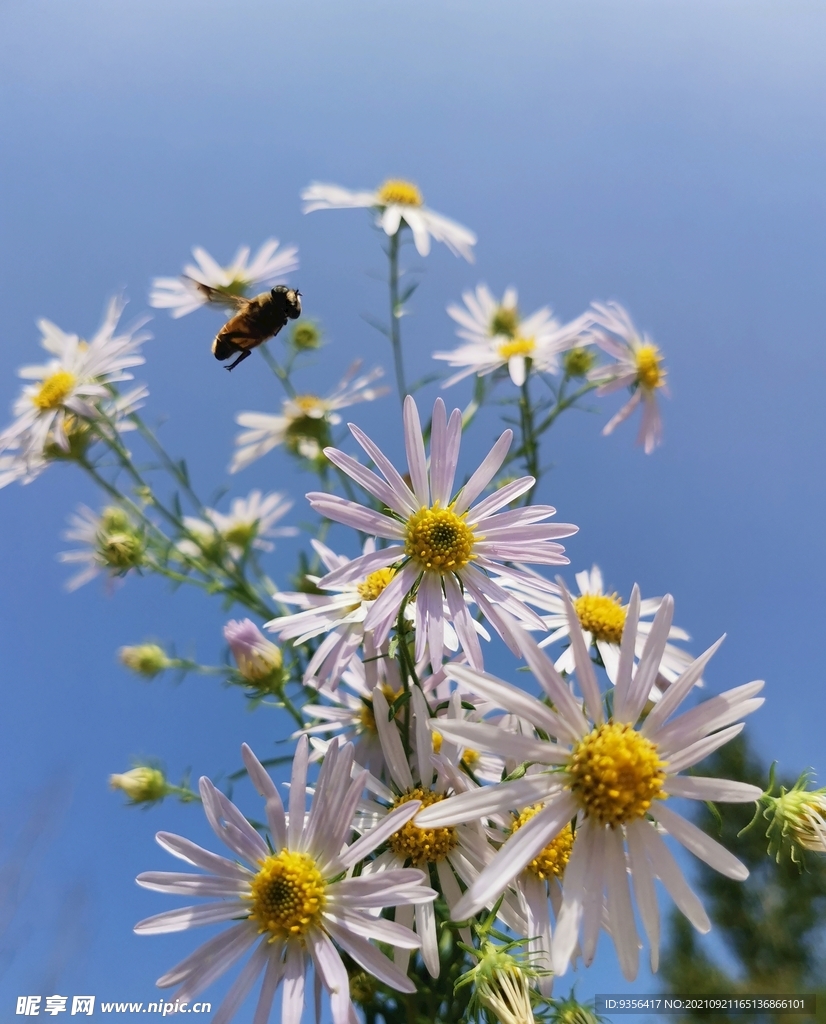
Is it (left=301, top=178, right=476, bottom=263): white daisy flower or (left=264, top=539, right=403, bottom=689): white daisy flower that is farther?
(left=301, top=178, right=476, bottom=263): white daisy flower

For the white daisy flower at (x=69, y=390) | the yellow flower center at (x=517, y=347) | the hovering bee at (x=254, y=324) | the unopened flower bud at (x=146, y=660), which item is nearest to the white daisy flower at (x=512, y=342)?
the yellow flower center at (x=517, y=347)

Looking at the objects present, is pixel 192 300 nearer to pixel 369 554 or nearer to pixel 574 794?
pixel 369 554

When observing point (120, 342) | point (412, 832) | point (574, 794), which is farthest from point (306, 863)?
point (120, 342)

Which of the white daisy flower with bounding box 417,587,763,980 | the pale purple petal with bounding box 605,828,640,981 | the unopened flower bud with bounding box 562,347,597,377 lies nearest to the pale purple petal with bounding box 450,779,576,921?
the white daisy flower with bounding box 417,587,763,980

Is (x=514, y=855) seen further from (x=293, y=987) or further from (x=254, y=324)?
(x=254, y=324)

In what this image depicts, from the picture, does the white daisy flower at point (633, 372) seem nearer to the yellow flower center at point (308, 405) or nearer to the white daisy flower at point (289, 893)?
the yellow flower center at point (308, 405)

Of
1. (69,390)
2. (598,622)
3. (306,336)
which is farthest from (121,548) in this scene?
(598,622)

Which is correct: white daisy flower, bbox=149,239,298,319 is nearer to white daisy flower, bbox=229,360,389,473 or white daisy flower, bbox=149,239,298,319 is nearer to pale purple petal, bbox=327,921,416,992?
white daisy flower, bbox=229,360,389,473
